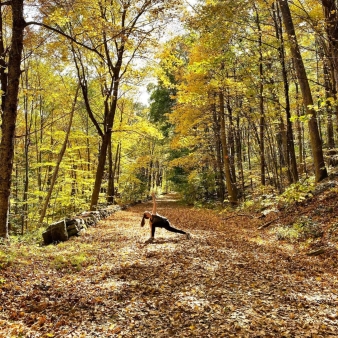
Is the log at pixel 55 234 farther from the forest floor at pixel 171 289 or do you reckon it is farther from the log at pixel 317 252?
the log at pixel 317 252

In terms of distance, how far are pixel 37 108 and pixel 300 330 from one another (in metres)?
20.0

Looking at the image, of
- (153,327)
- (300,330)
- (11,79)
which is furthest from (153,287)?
(11,79)

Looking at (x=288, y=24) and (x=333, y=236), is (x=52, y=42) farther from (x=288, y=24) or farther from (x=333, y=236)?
(x=333, y=236)

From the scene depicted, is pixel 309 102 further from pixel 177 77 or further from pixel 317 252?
pixel 177 77

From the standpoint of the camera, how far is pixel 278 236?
28.6 ft

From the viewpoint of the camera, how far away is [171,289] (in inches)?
196

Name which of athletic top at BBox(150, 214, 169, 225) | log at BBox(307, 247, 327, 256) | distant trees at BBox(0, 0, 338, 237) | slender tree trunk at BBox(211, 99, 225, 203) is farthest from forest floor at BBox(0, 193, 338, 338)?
slender tree trunk at BBox(211, 99, 225, 203)

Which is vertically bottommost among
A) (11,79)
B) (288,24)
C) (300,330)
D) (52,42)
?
(300,330)

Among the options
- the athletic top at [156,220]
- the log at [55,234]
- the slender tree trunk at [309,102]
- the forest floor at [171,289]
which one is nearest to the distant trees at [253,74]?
the slender tree trunk at [309,102]

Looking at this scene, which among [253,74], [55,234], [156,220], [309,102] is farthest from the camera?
[253,74]

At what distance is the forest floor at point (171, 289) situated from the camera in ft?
12.6

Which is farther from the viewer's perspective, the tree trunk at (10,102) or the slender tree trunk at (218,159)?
the slender tree trunk at (218,159)

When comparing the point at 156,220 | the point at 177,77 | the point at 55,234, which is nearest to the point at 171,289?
the point at 156,220

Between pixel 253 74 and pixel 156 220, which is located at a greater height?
pixel 253 74
